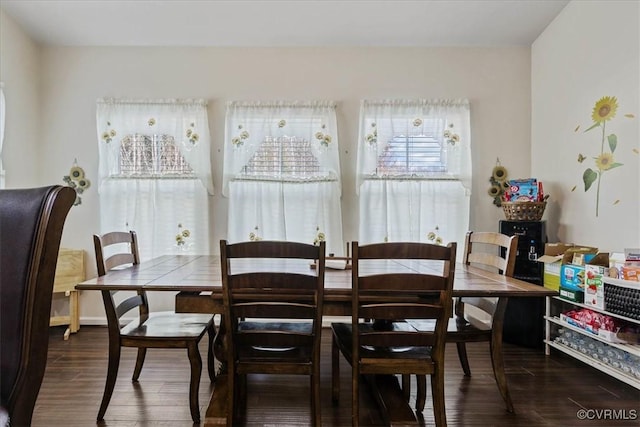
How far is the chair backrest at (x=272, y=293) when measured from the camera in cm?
132

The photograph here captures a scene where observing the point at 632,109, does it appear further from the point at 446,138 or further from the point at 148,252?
the point at 148,252

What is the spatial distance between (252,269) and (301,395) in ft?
2.50

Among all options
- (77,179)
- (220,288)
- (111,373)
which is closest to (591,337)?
(220,288)

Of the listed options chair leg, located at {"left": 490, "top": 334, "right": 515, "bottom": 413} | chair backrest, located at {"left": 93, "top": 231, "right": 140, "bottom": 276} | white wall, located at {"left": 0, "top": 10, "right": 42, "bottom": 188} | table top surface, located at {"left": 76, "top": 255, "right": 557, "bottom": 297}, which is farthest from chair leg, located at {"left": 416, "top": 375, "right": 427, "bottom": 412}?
white wall, located at {"left": 0, "top": 10, "right": 42, "bottom": 188}

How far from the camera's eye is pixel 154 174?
3125mm

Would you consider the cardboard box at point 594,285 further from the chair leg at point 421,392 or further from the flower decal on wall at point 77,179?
the flower decal on wall at point 77,179

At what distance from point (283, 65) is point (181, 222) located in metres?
1.71

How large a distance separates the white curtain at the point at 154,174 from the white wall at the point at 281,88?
128mm

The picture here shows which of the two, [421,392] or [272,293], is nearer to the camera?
[272,293]

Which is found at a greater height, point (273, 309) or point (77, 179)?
point (77, 179)

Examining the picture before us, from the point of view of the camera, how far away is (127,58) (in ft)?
10.5

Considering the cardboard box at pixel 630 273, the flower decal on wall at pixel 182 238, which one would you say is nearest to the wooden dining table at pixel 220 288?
the cardboard box at pixel 630 273

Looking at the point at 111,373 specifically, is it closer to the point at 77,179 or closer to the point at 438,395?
the point at 438,395

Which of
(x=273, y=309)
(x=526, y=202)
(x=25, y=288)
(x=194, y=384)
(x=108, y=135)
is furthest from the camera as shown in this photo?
(x=108, y=135)
